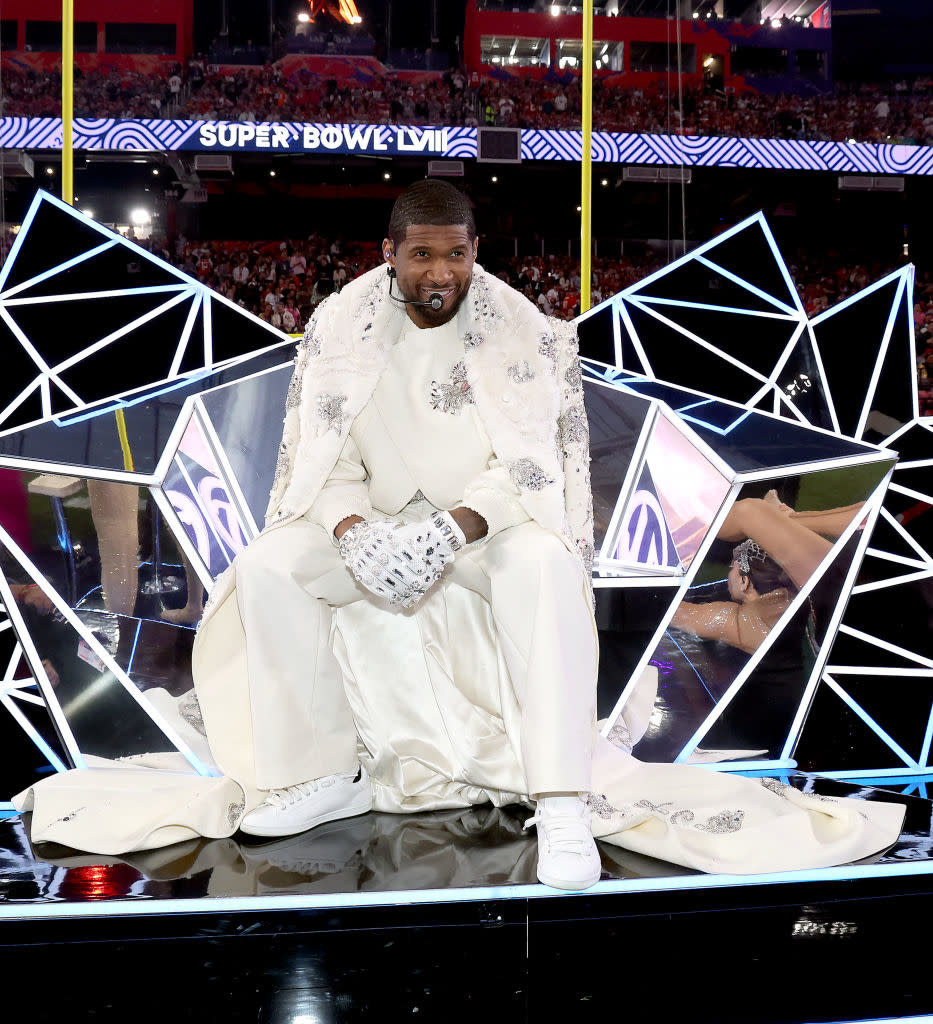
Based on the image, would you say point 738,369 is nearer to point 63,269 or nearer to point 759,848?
point 759,848

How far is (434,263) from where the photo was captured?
1.78m

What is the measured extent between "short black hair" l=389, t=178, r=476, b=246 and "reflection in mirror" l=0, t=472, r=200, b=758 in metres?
0.80

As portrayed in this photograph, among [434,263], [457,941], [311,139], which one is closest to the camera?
[457,941]

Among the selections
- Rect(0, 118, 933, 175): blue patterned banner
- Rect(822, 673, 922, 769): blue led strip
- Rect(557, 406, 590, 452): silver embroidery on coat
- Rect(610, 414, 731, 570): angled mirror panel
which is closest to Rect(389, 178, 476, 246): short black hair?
Rect(557, 406, 590, 452): silver embroidery on coat

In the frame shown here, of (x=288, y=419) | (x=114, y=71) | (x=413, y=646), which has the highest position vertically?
(x=114, y=71)

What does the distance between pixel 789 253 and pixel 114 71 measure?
8.85m

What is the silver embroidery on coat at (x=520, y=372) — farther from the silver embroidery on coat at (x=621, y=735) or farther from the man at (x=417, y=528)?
the silver embroidery on coat at (x=621, y=735)

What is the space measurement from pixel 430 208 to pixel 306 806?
1.07 metres

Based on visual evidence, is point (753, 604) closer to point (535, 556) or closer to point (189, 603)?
point (535, 556)

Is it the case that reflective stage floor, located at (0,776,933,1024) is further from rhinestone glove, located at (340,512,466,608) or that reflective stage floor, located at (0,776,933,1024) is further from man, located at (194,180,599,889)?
rhinestone glove, located at (340,512,466,608)

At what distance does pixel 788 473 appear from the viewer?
219 cm

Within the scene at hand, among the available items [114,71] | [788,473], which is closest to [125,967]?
[788,473]

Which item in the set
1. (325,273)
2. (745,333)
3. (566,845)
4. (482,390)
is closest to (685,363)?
(745,333)

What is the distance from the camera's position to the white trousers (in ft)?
5.06
